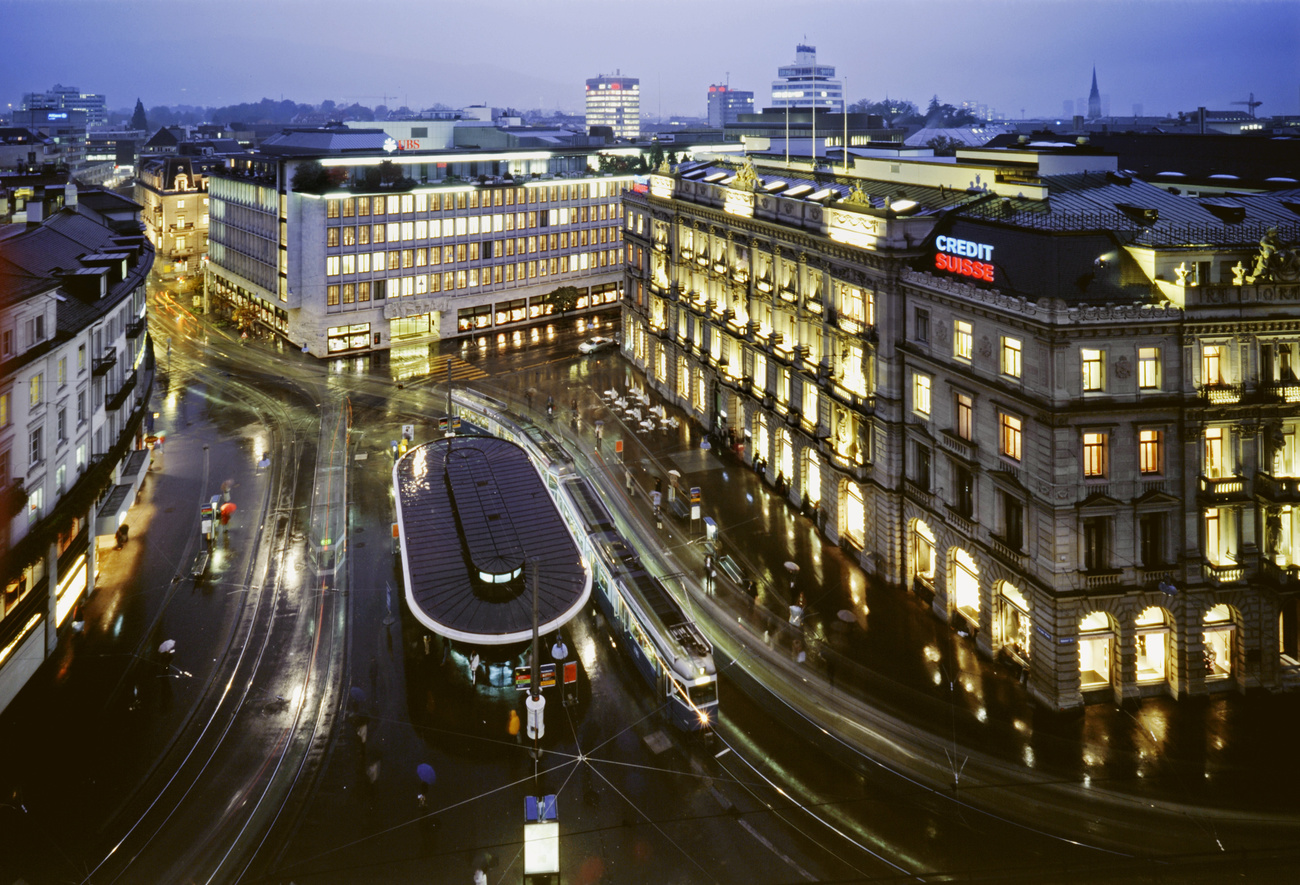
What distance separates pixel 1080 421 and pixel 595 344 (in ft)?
305

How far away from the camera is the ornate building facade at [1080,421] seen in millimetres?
47469

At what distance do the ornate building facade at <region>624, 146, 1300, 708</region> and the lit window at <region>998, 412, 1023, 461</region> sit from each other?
111 mm

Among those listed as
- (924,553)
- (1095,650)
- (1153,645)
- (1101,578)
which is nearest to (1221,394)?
(1101,578)

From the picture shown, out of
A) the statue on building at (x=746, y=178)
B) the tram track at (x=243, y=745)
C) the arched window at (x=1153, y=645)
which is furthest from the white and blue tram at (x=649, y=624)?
the statue on building at (x=746, y=178)

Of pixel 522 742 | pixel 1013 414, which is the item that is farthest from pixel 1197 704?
pixel 522 742

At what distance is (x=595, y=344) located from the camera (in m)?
135

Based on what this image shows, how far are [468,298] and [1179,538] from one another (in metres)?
114

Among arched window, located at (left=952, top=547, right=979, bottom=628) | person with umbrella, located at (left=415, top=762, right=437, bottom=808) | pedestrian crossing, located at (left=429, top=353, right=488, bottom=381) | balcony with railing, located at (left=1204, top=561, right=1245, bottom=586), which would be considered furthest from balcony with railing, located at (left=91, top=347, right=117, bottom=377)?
balcony with railing, located at (left=1204, top=561, right=1245, bottom=586)

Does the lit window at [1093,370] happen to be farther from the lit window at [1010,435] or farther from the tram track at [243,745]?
the tram track at [243,745]

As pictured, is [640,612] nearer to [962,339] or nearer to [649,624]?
[649,624]

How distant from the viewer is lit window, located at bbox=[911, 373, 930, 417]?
59.8 meters

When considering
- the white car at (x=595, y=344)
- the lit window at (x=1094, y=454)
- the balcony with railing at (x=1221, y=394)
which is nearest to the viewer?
the balcony with railing at (x=1221, y=394)

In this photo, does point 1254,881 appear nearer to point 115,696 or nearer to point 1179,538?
point 1179,538

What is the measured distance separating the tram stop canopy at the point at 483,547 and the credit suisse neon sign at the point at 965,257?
29213 mm
